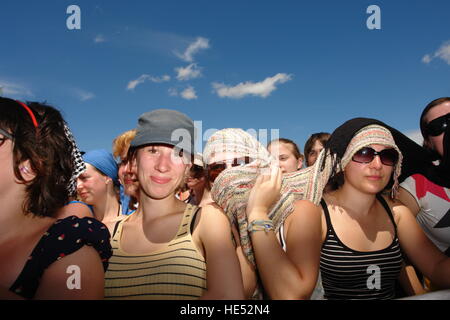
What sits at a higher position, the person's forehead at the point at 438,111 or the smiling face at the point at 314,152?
the smiling face at the point at 314,152

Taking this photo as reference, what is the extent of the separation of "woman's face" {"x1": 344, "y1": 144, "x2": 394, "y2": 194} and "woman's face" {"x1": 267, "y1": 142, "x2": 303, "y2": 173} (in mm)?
2710

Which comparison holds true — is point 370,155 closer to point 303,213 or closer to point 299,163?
Result: point 303,213

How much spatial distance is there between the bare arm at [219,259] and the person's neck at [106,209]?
2.20m

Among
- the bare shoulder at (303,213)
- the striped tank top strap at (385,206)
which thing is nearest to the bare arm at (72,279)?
the bare shoulder at (303,213)

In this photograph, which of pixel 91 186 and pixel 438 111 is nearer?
pixel 438 111

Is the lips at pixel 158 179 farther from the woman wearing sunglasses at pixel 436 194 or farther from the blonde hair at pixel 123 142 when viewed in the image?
the woman wearing sunglasses at pixel 436 194

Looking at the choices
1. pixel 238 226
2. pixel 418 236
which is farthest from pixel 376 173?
pixel 238 226

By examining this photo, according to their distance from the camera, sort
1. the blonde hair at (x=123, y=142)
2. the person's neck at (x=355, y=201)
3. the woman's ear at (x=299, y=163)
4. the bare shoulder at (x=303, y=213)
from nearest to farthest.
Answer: the bare shoulder at (x=303, y=213), the person's neck at (x=355, y=201), the blonde hair at (x=123, y=142), the woman's ear at (x=299, y=163)

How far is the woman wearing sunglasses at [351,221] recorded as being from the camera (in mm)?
1913

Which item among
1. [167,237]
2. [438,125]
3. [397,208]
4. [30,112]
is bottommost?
[167,237]

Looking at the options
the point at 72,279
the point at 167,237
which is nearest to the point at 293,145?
the point at 167,237

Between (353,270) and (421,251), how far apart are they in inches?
24.7

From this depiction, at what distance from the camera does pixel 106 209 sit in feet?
11.8

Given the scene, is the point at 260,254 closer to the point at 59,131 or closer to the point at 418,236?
the point at 59,131
